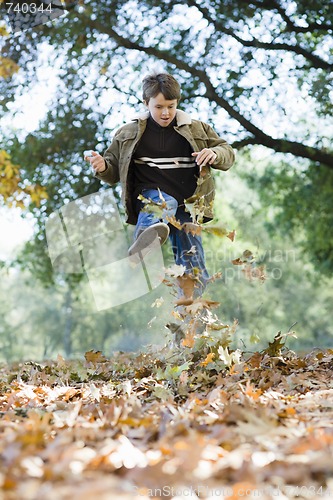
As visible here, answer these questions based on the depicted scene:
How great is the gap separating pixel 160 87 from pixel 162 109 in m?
0.15

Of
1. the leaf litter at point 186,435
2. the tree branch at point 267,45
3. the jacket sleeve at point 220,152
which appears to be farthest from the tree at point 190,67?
the leaf litter at point 186,435

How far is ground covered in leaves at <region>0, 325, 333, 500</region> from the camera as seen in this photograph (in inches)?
60.1

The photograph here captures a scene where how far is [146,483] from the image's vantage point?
159cm

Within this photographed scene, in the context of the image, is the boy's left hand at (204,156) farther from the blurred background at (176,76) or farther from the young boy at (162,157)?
the blurred background at (176,76)

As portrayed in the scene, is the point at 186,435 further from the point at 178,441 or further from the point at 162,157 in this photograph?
the point at 162,157

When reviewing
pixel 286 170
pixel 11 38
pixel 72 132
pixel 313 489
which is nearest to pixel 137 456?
pixel 313 489

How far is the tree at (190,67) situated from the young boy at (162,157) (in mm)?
6255

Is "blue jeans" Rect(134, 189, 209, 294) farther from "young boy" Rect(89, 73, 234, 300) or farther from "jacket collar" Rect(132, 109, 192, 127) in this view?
"jacket collar" Rect(132, 109, 192, 127)

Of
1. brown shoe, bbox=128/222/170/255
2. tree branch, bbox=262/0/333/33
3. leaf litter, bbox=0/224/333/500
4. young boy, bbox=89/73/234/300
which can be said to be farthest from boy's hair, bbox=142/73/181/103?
tree branch, bbox=262/0/333/33

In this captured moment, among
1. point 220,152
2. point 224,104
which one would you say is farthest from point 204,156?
point 224,104

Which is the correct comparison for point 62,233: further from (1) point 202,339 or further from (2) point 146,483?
(2) point 146,483

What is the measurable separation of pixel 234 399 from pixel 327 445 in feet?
2.67

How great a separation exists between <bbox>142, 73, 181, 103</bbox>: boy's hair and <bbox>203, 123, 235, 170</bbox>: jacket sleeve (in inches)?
16.8

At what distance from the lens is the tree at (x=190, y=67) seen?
10766 mm
